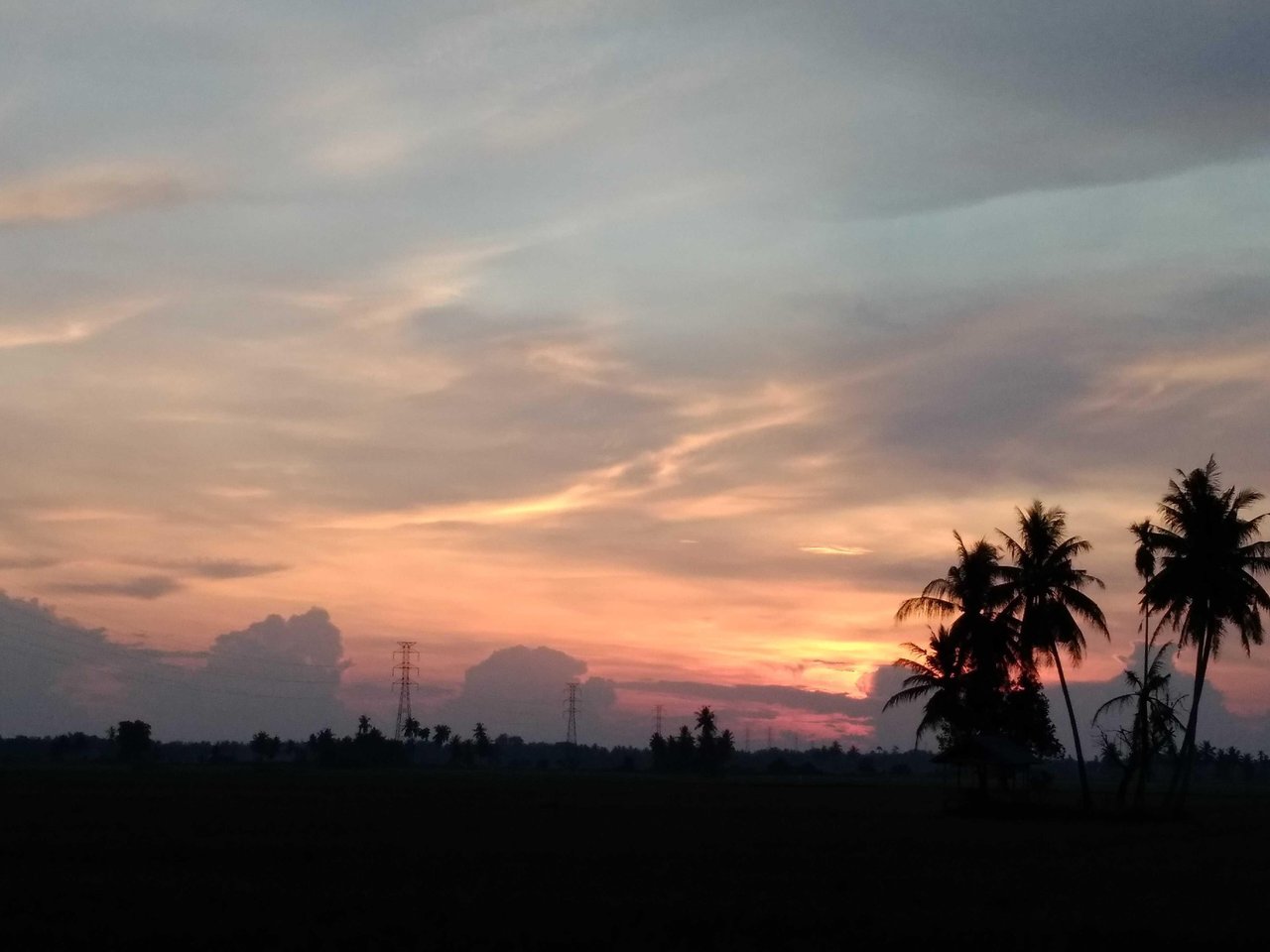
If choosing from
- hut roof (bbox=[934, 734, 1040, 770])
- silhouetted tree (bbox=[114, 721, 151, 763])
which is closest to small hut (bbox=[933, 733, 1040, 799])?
hut roof (bbox=[934, 734, 1040, 770])

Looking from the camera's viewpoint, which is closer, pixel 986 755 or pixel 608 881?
pixel 608 881

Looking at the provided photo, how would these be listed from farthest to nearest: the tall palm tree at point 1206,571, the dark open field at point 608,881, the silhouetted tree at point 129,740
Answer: the silhouetted tree at point 129,740, the tall palm tree at point 1206,571, the dark open field at point 608,881

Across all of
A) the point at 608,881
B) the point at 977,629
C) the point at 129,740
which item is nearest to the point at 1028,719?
the point at 977,629

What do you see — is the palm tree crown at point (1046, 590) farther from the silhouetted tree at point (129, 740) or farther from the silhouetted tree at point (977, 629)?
the silhouetted tree at point (129, 740)

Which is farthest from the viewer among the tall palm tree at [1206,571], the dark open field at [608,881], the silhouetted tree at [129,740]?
the silhouetted tree at [129,740]

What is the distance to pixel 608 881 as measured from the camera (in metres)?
27.6

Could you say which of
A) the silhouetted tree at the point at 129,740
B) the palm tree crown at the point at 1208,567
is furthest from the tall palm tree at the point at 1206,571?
the silhouetted tree at the point at 129,740

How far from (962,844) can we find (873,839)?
121 inches

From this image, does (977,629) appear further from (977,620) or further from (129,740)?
(129,740)

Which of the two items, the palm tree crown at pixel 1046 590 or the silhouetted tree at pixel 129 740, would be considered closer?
the palm tree crown at pixel 1046 590

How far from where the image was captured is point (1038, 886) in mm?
27500

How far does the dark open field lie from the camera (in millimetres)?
20516

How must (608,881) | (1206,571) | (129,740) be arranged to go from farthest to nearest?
1. (129,740)
2. (1206,571)
3. (608,881)

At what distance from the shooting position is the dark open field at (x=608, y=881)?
20.5 meters
